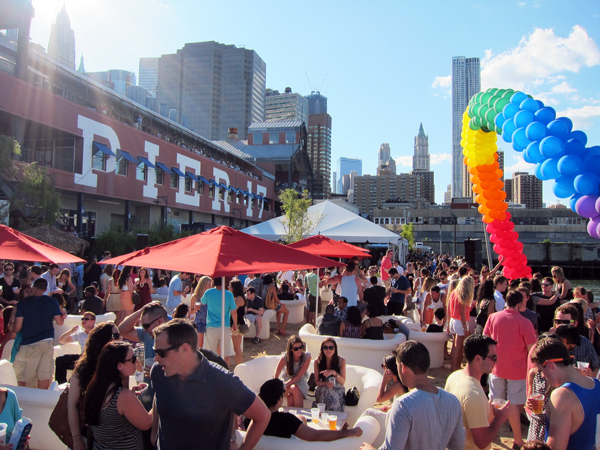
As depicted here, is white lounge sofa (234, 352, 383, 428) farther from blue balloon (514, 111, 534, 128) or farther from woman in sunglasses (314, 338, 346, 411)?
blue balloon (514, 111, 534, 128)

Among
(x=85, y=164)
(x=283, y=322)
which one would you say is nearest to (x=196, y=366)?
(x=283, y=322)

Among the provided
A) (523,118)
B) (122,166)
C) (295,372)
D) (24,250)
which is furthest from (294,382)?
(122,166)

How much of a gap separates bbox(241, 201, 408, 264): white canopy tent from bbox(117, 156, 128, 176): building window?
1205cm

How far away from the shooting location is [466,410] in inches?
113

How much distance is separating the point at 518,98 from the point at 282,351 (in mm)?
6358

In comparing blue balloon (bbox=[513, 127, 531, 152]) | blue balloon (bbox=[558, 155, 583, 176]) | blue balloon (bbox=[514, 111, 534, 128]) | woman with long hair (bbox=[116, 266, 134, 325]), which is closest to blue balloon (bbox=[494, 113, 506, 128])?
blue balloon (bbox=[514, 111, 534, 128])

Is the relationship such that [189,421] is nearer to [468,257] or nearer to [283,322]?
[283,322]

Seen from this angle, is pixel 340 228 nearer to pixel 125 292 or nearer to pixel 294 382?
pixel 125 292

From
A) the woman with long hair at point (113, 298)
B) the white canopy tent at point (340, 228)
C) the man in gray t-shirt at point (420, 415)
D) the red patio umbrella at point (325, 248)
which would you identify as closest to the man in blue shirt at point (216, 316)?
the red patio umbrella at point (325, 248)

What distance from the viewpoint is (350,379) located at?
212 inches


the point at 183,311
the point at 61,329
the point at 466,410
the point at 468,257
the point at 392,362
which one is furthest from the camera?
the point at 468,257

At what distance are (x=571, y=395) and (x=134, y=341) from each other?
3.92m

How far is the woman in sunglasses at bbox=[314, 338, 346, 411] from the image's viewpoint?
14.8 feet

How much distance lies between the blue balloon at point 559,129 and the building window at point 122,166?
24630mm
